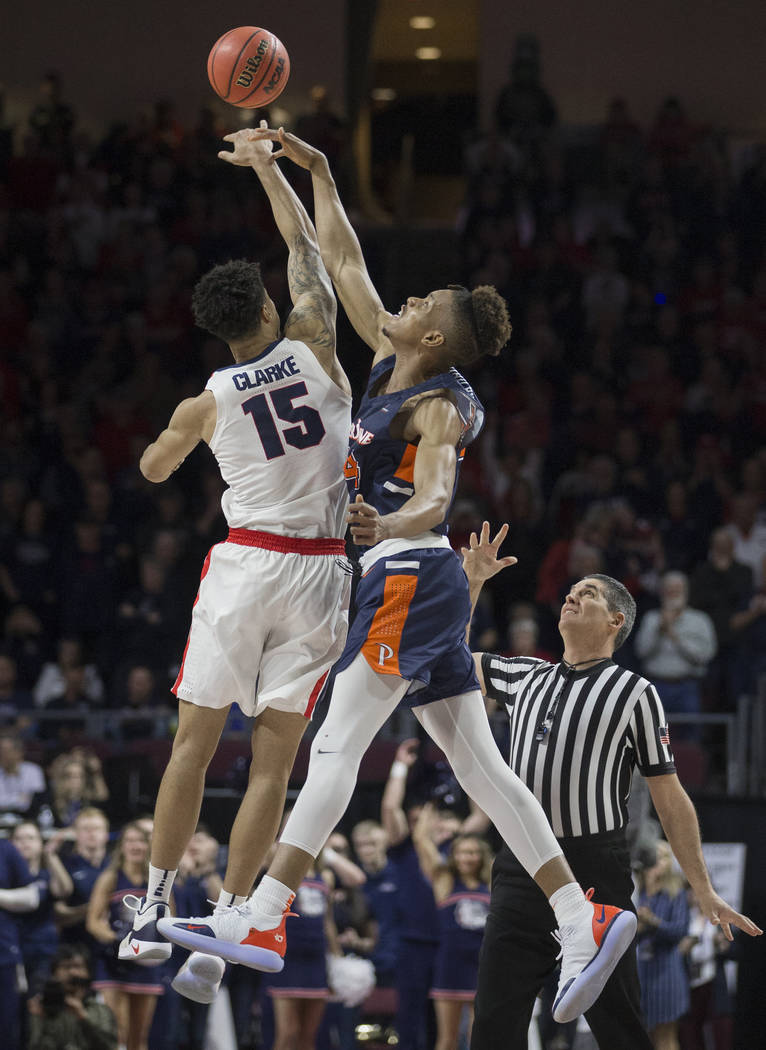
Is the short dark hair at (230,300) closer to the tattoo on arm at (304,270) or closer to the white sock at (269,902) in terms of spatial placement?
the tattoo on arm at (304,270)

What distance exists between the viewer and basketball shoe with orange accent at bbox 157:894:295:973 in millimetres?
4703

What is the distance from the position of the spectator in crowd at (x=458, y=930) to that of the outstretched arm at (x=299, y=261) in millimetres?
5365

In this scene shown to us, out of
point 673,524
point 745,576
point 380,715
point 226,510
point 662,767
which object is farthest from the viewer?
point 673,524

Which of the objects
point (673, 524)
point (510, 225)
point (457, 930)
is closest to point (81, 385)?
point (510, 225)

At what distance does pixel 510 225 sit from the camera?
51.5 feet

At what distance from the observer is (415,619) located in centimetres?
506

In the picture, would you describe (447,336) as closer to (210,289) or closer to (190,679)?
(210,289)

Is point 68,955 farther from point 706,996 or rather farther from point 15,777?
point 706,996

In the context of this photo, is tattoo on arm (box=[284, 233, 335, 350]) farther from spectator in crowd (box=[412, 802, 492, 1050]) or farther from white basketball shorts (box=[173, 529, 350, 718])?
spectator in crowd (box=[412, 802, 492, 1050])

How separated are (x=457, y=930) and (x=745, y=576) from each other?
3.82m

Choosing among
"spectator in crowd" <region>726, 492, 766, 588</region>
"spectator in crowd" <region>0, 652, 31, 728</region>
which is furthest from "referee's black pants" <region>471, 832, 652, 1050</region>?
"spectator in crowd" <region>726, 492, 766, 588</region>

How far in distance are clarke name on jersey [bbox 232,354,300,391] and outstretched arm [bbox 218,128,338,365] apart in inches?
6.0

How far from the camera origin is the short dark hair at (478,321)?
5.28 metres

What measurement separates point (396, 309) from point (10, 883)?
711 cm
